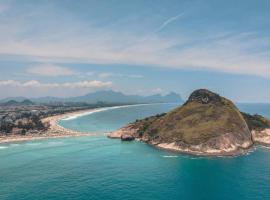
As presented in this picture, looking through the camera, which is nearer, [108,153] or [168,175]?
[168,175]

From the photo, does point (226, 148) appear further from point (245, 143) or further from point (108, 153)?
point (108, 153)

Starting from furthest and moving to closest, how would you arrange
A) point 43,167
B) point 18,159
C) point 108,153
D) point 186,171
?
point 108,153 < point 18,159 < point 43,167 < point 186,171

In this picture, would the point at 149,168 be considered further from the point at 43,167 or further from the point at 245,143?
the point at 245,143

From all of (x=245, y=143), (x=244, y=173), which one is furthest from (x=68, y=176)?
(x=245, y=143)

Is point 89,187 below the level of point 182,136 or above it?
below

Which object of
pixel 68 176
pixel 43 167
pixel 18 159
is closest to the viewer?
pixel 68 176

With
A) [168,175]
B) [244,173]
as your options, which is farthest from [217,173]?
[168,175]
